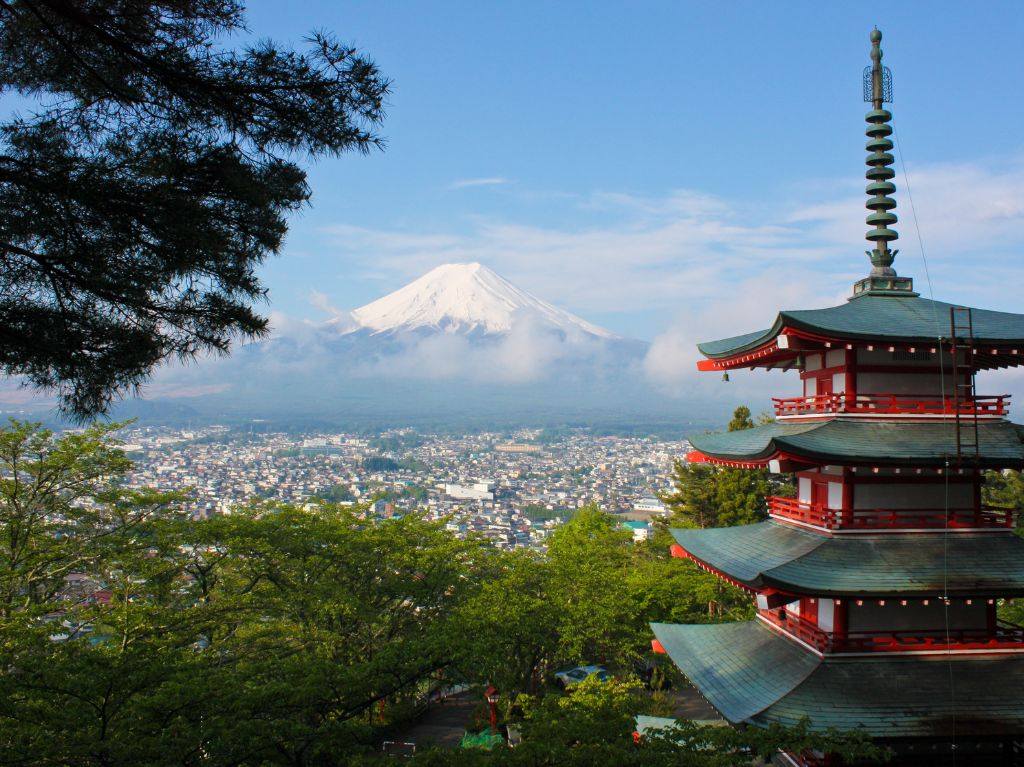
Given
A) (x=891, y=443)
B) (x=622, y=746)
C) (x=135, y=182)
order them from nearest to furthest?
(x=135, y=182) → (x=622, y=746) → (x=891, y=443)

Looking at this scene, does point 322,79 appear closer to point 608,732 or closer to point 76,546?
point 608,732

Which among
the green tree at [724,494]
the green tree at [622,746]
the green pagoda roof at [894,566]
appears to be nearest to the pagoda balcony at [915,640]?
the green pagoda roof at [894,566]

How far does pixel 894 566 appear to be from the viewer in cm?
891

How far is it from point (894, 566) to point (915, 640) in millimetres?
1103

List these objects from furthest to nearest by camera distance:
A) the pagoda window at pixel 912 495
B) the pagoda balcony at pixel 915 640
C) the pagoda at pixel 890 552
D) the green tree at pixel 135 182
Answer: the pagoda window at pixel 912 495 → the pagoda balcony at pixel 915 640 → the pagoda at pixel 890 552 → the green tree at pixel 135 182

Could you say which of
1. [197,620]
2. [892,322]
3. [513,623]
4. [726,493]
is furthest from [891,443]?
[726,493]

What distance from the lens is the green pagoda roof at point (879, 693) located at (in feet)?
26.6

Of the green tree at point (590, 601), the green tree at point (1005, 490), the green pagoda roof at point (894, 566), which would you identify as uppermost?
the green pagoda roof at point (894, 566)

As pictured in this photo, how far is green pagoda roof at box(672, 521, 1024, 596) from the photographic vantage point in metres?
8.55

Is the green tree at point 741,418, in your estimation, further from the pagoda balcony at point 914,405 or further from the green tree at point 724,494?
the pagoda balcony at point 914,405

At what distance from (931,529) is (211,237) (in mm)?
9707

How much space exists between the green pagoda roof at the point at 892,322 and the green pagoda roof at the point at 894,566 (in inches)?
109

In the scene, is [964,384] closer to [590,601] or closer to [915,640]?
[915,640]

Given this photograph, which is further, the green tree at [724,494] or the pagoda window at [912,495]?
the green tree at [724,494]
